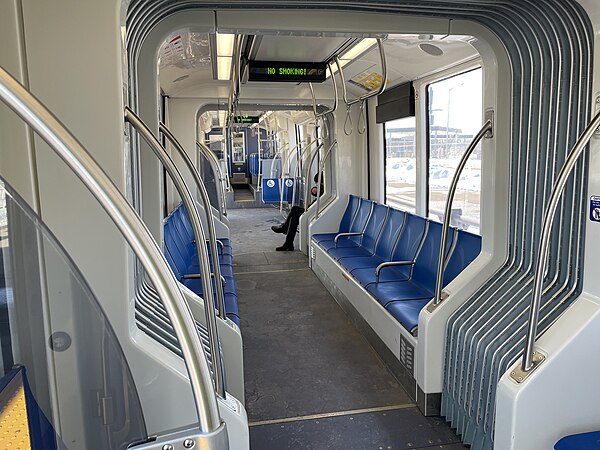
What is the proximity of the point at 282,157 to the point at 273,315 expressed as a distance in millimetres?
8767

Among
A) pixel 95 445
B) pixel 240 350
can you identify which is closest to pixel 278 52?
pixel 240 350

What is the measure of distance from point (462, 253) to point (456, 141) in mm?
1230

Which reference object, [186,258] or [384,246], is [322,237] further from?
Result: [186,258]

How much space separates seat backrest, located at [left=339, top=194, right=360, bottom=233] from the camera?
6.59 meters

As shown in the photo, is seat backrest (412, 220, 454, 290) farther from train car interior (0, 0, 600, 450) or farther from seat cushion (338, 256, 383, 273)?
seat cushion (338, 256, 383, 273)

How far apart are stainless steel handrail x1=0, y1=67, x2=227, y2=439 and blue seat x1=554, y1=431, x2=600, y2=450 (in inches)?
64.2

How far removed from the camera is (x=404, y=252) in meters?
4.72

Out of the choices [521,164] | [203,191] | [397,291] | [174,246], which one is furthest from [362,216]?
[203,191]

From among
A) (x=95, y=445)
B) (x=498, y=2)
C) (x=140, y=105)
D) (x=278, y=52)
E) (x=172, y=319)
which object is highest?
(x=278, y=52)

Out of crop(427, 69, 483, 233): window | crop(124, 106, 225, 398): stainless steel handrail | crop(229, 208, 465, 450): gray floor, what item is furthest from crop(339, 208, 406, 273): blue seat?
crop(124, 106, 225, 398): stainless steel handrail

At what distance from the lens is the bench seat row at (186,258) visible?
375 centimetres

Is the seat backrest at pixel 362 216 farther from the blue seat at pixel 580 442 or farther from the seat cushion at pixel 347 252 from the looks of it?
the blue seat at pixel 580 442

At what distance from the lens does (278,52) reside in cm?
479

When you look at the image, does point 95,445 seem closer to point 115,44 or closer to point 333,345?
point 115,44
